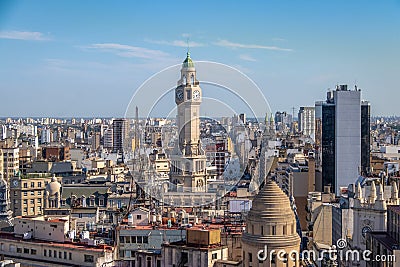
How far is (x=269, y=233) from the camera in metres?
10.4

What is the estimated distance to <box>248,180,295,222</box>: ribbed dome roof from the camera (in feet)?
34.4

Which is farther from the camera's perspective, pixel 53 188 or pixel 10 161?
pixel 10 161

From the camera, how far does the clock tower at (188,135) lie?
20203 millimetres

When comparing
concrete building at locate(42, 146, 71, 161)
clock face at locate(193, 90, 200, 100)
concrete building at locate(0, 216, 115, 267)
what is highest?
clock face at locate(193, 90, 200, 100)

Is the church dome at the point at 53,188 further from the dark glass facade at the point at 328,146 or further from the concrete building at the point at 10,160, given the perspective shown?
the dark glass facade at the point at 328,146

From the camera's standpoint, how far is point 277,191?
1077 cm

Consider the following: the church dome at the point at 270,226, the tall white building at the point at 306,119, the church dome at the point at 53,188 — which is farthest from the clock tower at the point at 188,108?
the tall white building at the point at 306,119

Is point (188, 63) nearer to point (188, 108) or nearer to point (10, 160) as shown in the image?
point (188, 108)

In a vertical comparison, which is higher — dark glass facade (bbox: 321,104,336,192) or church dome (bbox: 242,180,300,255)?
dark glass facade (bbox: 321,104,336,192)

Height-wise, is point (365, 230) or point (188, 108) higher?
point (188, 108)

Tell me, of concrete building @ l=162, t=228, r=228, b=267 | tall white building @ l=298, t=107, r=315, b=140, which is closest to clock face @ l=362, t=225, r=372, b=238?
concrete building @ l=162, t=228, r=228, b=267

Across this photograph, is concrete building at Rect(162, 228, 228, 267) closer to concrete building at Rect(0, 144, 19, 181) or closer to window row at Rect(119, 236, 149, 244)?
window row at Rect(119, 236, 149, 244)

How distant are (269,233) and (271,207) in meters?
0.39

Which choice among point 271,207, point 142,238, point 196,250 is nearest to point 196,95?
point 142,238
